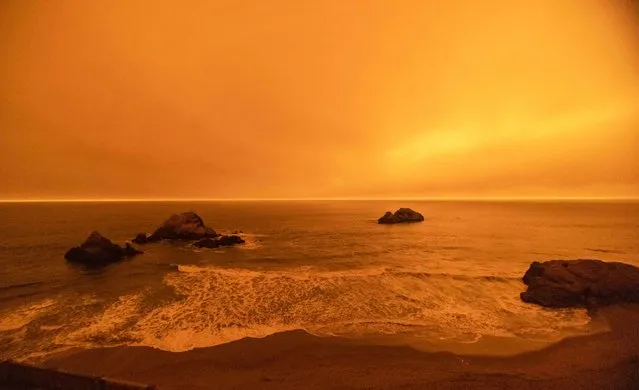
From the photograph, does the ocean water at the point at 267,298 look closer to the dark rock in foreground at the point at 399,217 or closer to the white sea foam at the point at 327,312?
the white sea foam at the point at 327,312

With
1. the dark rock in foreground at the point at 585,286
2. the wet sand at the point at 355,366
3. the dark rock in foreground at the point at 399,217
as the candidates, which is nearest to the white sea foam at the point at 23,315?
the wet sand at the point at 355,366

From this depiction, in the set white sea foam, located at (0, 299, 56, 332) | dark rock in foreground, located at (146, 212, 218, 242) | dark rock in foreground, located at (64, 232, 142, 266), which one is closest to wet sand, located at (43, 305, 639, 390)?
white sea foam, located at (0, 299, 56, 332)

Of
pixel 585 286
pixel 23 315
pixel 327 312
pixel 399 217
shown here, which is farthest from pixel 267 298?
pixel 399 217

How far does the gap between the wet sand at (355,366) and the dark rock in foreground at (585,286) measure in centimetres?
361

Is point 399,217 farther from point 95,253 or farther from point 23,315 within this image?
point 23,315

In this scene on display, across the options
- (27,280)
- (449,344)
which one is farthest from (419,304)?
(27,280)

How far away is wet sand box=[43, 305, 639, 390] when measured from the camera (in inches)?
317

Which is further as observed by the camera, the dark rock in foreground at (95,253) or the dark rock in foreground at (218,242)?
the dark rock in foreground at (218,242)

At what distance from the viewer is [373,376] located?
840cm

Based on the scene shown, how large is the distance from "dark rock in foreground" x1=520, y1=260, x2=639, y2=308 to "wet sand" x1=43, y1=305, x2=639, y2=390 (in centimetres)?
361

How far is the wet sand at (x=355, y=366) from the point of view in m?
8.05

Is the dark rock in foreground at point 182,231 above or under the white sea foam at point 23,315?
above

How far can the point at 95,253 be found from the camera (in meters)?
24.7

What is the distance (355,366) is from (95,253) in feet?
87.1
